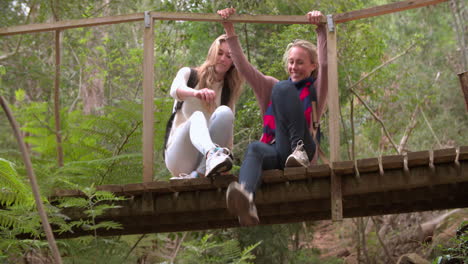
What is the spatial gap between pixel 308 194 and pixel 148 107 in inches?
53.4

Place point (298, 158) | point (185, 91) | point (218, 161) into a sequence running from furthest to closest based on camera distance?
point (185, 91), point (298, 158), point (218, 161)

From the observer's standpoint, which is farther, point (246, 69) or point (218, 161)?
point (246, 69)

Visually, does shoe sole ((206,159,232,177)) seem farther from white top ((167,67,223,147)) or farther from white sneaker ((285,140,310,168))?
white top ((167,67,223,147))

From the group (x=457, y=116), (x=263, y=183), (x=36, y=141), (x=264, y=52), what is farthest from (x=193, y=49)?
(x=457, y=116)

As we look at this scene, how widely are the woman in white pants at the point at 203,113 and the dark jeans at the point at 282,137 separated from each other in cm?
26

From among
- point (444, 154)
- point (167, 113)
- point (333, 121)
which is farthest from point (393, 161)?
point (167, 113)

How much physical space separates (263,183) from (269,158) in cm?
34

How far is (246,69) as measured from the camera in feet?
13.9

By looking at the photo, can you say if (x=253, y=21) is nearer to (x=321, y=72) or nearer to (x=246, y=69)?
(x=246, y=69)

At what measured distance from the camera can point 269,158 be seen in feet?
12.9

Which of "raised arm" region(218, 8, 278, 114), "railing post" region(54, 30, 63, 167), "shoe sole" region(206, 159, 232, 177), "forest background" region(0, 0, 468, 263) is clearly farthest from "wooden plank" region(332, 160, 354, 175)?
"railing post" region(54, 30, 63, 167)

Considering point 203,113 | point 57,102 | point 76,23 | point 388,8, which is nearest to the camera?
point 388,8

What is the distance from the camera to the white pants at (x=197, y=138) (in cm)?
389

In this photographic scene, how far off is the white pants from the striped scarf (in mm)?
251
